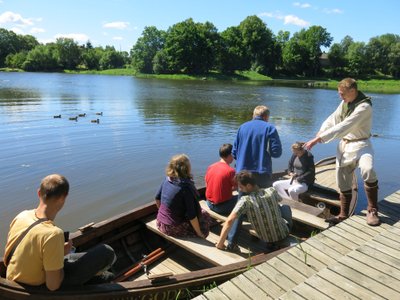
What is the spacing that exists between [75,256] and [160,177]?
24.5ft

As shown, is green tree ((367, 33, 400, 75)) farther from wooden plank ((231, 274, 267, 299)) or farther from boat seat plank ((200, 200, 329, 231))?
wooden plank ((231, 274, 267, 299))

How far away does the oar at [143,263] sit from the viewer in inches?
191

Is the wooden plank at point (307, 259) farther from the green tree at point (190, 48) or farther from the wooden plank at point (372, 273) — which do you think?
the green tree at point (190, 48)

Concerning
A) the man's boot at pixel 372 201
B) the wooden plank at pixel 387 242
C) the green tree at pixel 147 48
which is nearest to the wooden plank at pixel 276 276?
the wooden plank at pixel 387 242

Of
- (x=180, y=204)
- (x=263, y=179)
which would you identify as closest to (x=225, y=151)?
(x=263, y=179)

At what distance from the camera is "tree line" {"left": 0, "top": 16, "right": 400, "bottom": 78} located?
8112 centimetres

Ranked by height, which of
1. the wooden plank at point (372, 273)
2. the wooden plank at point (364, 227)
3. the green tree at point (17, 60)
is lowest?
the wooden plank at point (364, 227)

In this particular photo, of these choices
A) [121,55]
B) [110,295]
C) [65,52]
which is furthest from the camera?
[121,55]

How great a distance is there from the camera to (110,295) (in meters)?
3.85

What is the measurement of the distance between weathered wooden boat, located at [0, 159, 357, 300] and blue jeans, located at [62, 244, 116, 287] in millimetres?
103

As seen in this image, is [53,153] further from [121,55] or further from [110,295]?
[121,55]

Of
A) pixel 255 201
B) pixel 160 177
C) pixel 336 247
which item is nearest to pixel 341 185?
pixel 336 247

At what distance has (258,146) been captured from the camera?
5.98 meters

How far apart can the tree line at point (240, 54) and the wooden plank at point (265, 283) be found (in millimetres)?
77741
